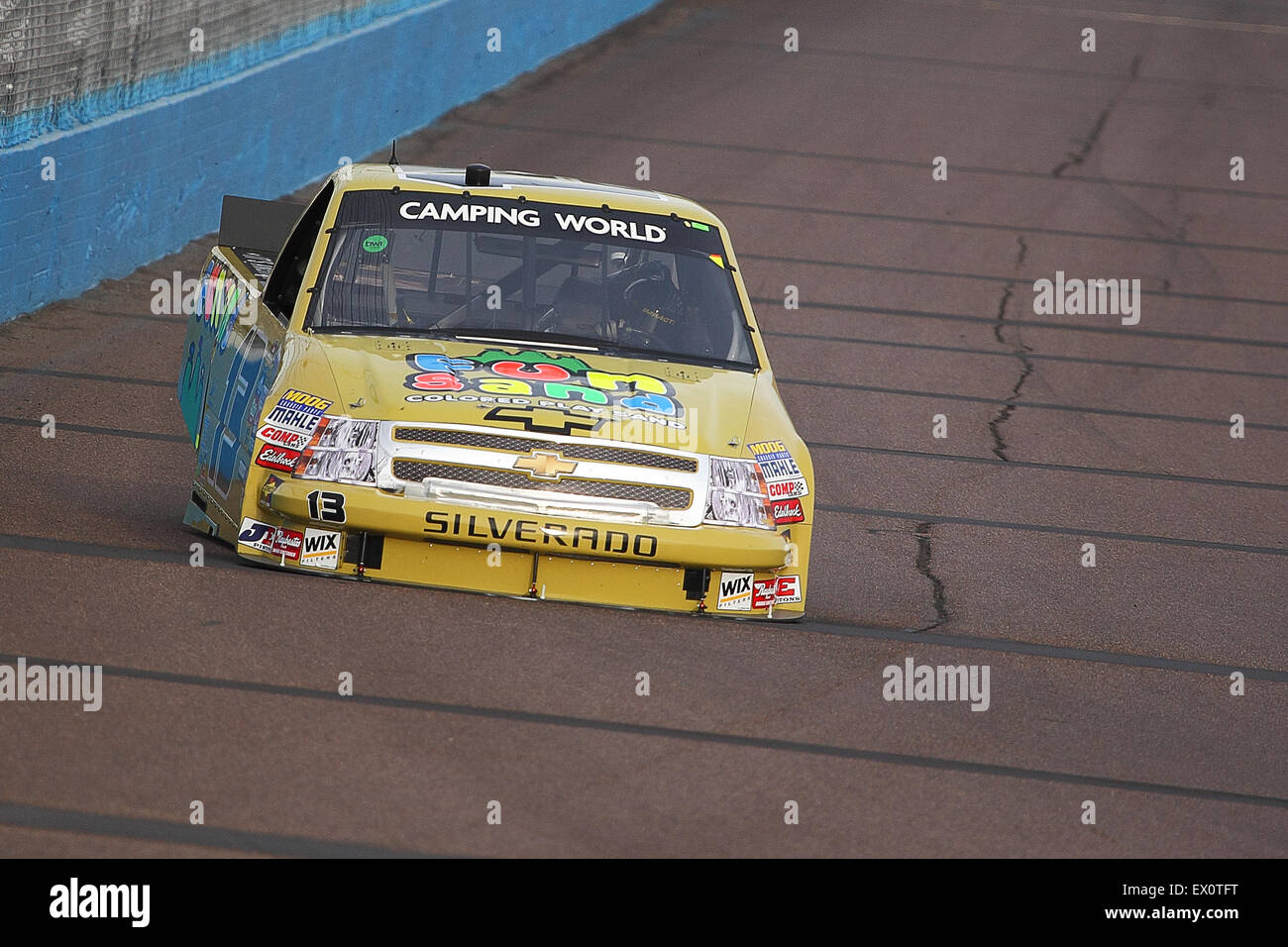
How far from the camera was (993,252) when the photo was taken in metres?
17.1

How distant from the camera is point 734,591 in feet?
21.6

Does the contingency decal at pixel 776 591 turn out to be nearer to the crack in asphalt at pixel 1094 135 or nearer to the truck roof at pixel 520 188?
the truck roof at pixel 520 188

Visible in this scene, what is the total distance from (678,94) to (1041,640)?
1689 cm

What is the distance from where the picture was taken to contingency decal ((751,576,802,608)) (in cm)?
664

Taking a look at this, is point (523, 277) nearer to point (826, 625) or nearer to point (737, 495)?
point (737, 495)

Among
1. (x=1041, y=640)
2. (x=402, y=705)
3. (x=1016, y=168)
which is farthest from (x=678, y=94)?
(x=402, y=705)

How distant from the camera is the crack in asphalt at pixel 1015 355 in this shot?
37.6 feet

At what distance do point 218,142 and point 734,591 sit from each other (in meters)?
9.37

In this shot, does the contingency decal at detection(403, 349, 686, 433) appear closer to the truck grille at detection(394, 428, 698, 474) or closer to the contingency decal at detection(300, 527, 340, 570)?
the truck grille at detection(394, 428, 698, 474)

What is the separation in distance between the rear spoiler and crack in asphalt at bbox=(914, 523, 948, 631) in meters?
3.46

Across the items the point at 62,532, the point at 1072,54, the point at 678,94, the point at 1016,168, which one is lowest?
the point at 62,532

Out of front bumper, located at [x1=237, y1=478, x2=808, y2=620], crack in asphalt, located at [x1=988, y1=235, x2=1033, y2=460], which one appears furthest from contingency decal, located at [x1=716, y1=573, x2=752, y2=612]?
crack in asphalt, located at [x1=988, y1=235, x2=1033, y2=460]

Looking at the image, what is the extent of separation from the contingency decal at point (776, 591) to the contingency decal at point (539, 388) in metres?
0.69
